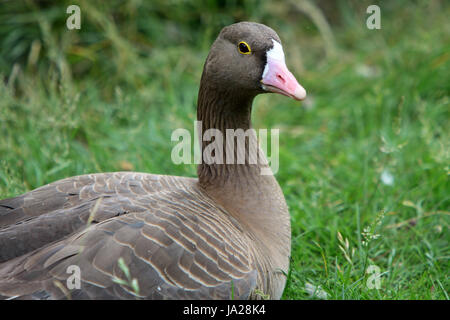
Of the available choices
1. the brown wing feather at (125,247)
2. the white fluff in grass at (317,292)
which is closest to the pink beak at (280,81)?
the brown wing feather at (125,247)

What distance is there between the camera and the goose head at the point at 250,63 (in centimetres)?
286

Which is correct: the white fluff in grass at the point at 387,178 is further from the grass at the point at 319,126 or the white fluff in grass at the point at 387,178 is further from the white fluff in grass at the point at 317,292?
the white fluff in grass at the point at 317,292

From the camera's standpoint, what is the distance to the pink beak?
281 centimetres

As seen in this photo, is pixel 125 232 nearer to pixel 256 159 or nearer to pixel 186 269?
pixel 186 269

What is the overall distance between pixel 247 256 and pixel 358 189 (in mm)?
1585

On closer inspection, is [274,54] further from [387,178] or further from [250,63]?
[387,178]

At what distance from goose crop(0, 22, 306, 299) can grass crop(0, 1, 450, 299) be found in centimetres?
50

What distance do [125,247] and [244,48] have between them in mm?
1249

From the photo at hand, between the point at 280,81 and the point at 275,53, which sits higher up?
the point at 275,53

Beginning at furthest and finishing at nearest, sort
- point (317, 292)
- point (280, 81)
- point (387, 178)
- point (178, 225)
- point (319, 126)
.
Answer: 1. point (319, 126)
2. point (387, 178)
3. point (317, 292)
4. point (280, 81)
5. point (178, 225)

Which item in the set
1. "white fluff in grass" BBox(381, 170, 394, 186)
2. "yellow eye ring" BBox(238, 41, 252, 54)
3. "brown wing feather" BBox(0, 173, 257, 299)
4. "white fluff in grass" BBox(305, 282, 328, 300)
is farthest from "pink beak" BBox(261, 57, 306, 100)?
"white fluff in grass" BBox(381, 170, 394, 186)

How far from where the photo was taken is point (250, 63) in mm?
2943

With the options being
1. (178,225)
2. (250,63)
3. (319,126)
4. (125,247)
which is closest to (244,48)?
(250,63)
